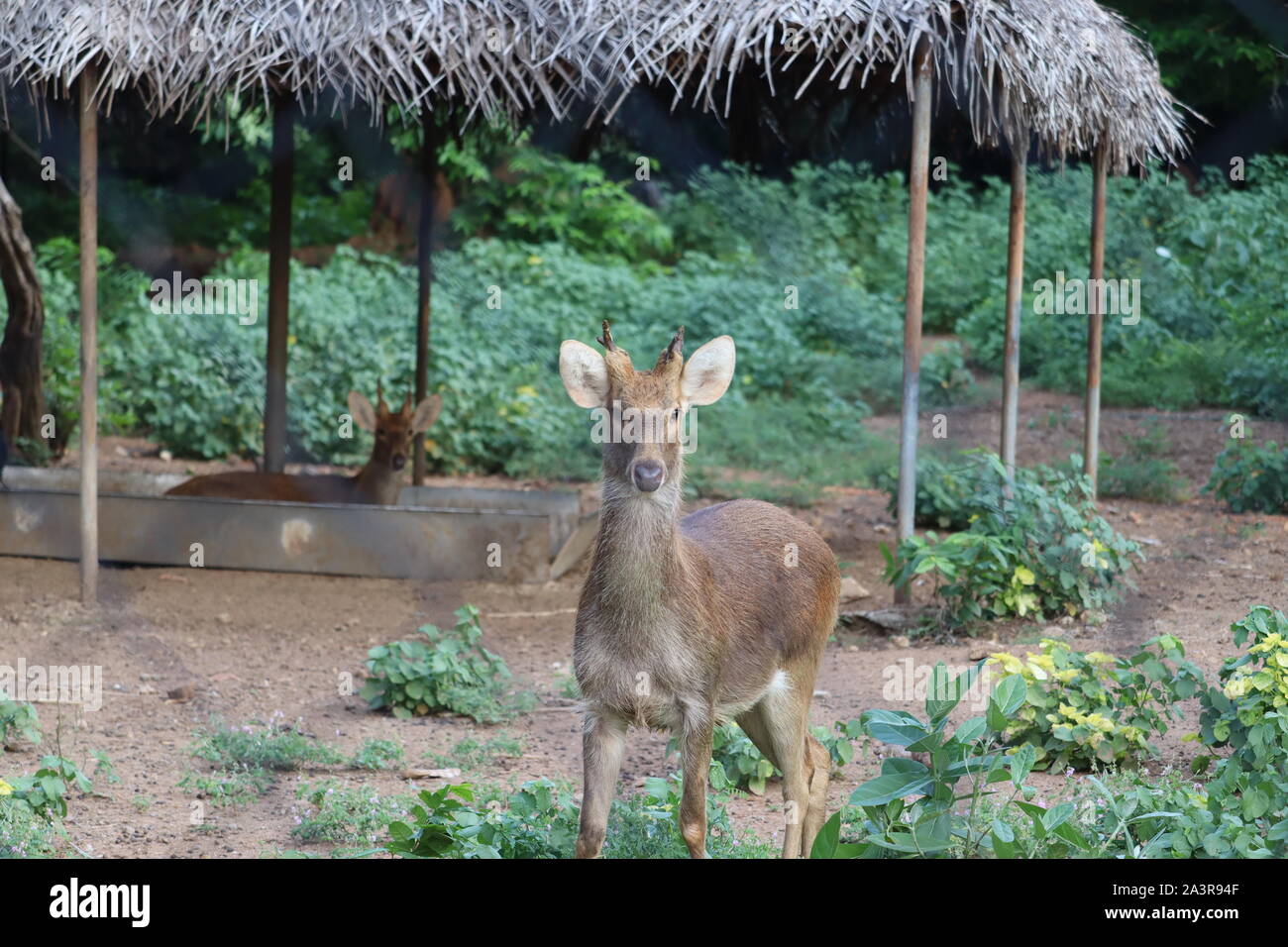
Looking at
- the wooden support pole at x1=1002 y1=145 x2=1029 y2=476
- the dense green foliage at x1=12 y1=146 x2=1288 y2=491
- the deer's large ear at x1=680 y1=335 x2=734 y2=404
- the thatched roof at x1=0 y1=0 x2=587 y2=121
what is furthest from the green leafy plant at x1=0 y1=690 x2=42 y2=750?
the dense green foliage at x1=12 y1=146 x2=1288 y2=491

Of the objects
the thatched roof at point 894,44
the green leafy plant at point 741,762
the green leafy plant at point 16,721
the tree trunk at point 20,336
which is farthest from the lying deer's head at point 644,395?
the tree trunk at point 20,336

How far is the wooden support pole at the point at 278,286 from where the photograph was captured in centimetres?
1019

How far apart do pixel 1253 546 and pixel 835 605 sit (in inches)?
188

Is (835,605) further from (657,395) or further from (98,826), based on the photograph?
(98,826)

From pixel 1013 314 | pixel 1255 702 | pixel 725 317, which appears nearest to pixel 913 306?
pixel 1013 314

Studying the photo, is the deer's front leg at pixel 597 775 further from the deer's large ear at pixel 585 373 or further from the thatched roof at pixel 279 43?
the thatched roof at pixel 279 43

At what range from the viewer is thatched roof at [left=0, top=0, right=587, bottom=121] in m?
7.34

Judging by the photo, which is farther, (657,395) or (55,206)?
(55,206)

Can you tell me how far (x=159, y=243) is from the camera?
709 inches

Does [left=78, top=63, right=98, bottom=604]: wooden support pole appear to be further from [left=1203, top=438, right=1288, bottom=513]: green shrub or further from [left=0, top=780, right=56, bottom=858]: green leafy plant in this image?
[left=1203, top=438, right=1288, bottom=513]: green shrub

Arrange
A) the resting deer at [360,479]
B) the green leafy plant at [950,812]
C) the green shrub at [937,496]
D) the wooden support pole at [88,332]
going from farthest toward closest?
the green shrub at [937,496], the resting deer at [360,479], the wooden support pole at [88,332], the green leafy plant at [950,812]

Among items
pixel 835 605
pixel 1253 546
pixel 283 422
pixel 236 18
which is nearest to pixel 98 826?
pixel 835 605

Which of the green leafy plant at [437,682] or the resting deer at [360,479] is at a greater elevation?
the resting deer at [360,479]

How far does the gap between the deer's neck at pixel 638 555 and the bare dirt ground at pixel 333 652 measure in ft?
4.46
